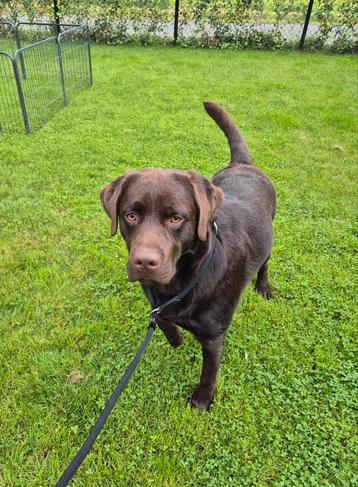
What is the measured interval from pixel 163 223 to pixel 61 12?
12.3m

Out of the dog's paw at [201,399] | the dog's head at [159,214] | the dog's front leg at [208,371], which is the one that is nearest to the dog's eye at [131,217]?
the dog's head at [159,214]

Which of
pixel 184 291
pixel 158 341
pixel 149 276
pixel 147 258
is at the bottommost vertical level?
pixel 158 341

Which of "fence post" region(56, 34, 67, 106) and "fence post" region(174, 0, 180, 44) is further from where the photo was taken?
"fence post" region(174, 0, 180, 44)

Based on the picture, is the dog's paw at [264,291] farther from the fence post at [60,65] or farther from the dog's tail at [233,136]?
the fence post at [60,65]

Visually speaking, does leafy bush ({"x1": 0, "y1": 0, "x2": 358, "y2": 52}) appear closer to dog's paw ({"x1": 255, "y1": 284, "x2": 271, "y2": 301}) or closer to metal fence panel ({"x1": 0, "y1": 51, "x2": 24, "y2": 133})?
metal fence panel ({"x1": 0, "y1": 51, "x2": 24, "y2": 133})

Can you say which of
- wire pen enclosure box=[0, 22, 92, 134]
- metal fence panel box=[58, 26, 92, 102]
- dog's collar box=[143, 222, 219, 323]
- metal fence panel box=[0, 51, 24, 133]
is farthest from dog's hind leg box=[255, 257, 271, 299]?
metal fence panel box=[58, 26, 92, 102]

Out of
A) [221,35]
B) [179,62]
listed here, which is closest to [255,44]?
[221,35]

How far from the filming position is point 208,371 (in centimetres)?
242

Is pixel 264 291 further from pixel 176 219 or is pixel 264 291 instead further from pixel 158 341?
pixel 176 219

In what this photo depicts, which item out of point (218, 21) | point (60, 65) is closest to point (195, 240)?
point (60, 65)

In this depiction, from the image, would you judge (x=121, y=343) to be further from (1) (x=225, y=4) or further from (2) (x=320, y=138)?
(1) (x=225, y=4)

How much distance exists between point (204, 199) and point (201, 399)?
131cm

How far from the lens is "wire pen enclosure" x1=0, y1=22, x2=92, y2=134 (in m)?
6.32

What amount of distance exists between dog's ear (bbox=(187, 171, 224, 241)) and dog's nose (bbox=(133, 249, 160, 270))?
30cm
